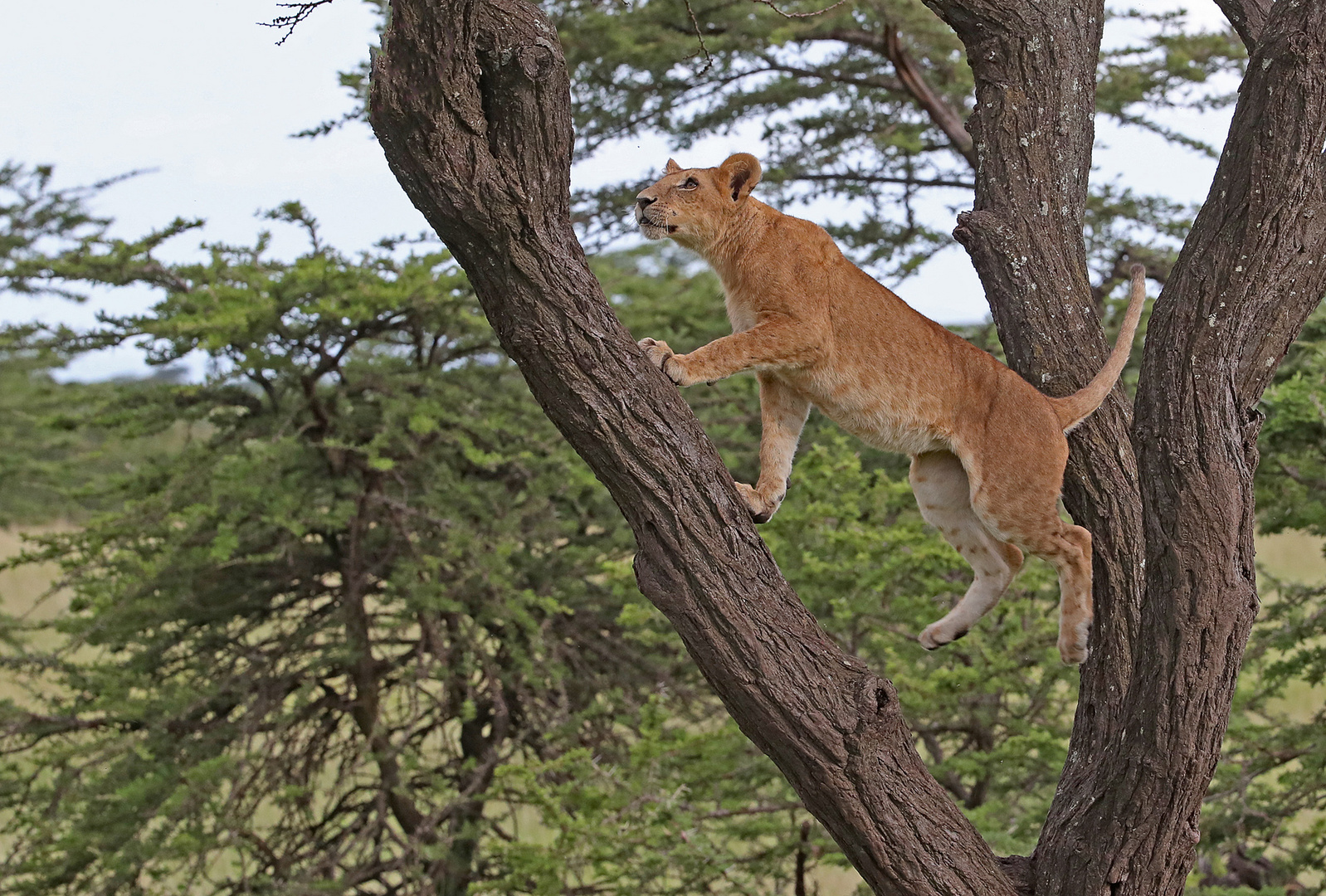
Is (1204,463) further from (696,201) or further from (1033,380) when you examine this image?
(696,201)

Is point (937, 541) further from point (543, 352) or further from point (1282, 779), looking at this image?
point (543, 352)

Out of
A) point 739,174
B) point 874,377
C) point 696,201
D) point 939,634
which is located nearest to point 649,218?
point 696,201

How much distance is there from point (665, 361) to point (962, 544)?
149cm

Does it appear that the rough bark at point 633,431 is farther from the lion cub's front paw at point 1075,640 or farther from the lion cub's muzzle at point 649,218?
the lion cub's muzzle at point 649,218

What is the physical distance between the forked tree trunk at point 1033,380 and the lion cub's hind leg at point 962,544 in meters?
0.36

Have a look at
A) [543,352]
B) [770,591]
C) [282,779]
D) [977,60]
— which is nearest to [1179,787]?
[770,591]

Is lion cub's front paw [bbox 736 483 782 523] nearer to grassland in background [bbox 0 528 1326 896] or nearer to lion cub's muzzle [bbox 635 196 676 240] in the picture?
lion cub's muzzle [bbox 635 196 676 240]

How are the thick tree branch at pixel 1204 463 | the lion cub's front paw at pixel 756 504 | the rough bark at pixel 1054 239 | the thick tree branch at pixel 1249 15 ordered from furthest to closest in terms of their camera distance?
the thick tree branch at pixel 1249 15 < the rough bark at pixel 1054 239 < the lion cub's front paw at pixel 756 504 < the thick tree branch at pixel 1204 463

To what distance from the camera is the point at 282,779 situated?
925cm

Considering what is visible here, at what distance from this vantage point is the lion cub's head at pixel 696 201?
4184mm

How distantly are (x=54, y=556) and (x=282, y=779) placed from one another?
2213mm

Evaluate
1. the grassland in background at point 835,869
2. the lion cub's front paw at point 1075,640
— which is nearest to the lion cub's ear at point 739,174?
the lion cub's front paw at point 1075,640

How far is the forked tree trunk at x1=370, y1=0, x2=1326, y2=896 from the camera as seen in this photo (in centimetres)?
314

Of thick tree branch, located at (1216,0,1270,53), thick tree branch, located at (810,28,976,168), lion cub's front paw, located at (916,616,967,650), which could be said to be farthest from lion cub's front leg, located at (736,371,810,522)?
thick tree branch, located at (810,28,976,168)
